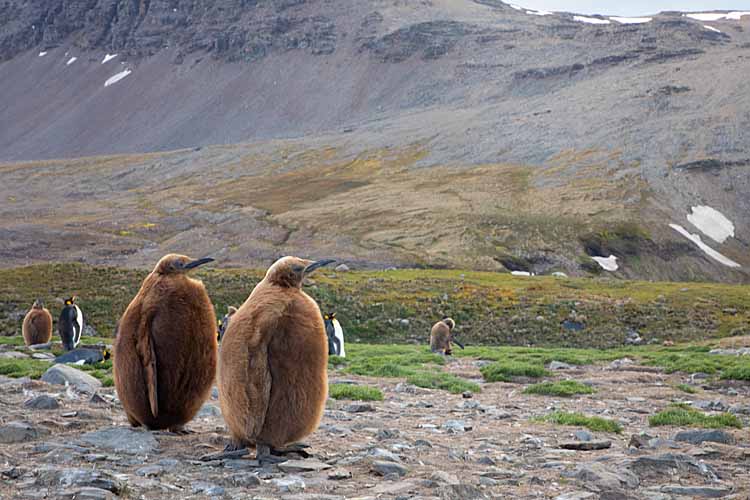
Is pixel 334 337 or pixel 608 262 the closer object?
pixel 334 337

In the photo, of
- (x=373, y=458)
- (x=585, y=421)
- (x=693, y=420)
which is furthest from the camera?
(x=693, y=420)

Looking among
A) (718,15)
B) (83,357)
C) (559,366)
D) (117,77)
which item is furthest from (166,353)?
(718,15)

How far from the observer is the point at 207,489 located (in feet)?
20.1

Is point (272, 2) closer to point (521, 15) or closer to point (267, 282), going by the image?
point (521, 15)

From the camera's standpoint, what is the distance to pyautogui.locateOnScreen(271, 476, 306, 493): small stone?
20.6 feet

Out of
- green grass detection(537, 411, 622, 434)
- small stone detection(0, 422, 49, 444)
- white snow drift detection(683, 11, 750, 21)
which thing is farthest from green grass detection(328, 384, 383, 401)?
white snow drift detection(683, 11, 750, 21)

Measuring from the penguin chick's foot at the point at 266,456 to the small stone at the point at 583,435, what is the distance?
372cm

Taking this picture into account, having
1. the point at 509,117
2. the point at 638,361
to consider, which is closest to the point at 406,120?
the point at 509,117

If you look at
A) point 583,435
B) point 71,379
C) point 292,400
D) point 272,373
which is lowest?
point 71,379

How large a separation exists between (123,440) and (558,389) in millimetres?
8256

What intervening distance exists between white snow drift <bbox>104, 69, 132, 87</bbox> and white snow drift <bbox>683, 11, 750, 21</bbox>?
123 m

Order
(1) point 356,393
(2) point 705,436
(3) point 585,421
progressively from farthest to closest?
(1) point 356,393
(3) point 585,421
(2) point 705,436

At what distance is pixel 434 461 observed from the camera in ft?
24.8

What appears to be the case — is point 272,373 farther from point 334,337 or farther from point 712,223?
point 712,223
